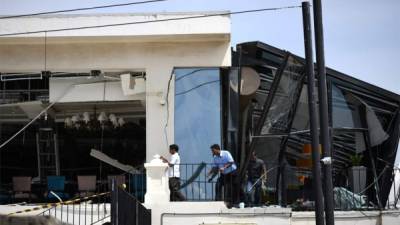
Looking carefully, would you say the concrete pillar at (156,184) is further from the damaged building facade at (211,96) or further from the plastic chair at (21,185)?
the plastic chair at (21,185)

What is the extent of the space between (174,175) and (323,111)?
5.12m

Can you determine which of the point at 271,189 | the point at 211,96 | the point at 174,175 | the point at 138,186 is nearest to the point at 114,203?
the point at 174,175

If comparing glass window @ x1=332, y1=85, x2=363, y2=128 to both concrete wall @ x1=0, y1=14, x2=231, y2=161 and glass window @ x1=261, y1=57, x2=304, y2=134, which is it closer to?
glass window @ x1=261, y1=57, x2=304, y2=134

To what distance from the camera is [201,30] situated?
57.4 ft

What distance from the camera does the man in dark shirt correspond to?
1736 cm

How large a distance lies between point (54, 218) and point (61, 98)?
437 cm

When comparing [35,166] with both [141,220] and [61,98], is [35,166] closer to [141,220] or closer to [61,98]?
[61,98]

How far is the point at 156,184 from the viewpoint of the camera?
16094 mm

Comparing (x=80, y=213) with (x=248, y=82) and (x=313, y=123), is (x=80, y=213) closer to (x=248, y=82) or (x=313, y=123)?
(x=248, y=82)

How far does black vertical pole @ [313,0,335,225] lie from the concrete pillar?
4421mm

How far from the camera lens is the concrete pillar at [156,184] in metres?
16.0

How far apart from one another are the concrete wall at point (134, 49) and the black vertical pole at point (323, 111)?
4.46 m

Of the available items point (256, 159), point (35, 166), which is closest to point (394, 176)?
point (256, 159)

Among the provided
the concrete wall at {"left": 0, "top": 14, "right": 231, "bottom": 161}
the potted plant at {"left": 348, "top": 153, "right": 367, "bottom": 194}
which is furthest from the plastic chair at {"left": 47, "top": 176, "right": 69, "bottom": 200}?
the potted plant at {"left": 348, "top": 153, "right": 367, "bottom": 194}
